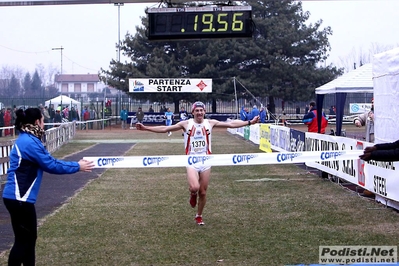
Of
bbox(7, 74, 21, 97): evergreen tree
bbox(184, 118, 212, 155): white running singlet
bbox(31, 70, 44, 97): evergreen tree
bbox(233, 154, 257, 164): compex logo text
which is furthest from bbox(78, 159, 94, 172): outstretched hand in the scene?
bbox(31, 70, 44, 97): evergreen tree

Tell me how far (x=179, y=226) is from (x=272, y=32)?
5396 cm

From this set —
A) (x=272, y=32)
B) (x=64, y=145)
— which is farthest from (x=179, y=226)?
(x=272, y=32)

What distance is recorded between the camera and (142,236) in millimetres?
10477

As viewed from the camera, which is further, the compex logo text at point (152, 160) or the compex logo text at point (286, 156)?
the compex logo text at point (286, 156)

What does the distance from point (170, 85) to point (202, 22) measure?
129ft

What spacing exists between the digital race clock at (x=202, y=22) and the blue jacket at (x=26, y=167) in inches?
298

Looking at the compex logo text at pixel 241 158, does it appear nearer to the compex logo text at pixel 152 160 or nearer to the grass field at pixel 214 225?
the grass field at pixel 214 225

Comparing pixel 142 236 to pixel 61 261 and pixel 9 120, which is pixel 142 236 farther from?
pixel 9 120

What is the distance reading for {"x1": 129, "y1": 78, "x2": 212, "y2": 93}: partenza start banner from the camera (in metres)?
53.8

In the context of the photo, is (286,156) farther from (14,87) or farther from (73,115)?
(14,87)

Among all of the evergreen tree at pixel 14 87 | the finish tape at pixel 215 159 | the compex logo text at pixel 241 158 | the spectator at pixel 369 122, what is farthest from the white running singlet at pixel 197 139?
the evergreen tree at pixel 14 87

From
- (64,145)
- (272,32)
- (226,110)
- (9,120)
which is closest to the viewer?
(64,145)

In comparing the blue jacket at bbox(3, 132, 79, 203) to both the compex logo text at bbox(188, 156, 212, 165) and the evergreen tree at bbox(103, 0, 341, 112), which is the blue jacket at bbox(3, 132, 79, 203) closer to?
the compex logo text at bbox(188, 156, 212, 165)

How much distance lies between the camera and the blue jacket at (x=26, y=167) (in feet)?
24.0
